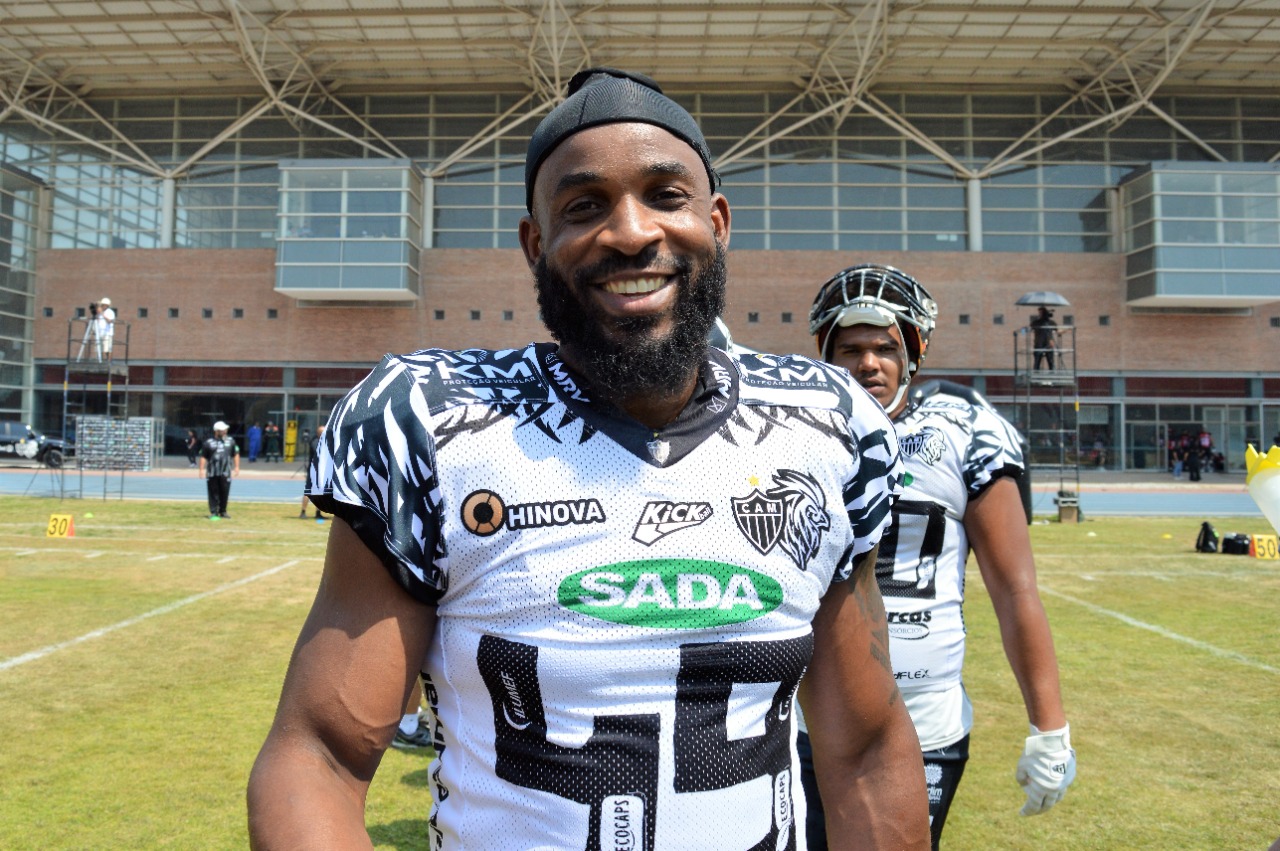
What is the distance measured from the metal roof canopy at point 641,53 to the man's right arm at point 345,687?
34.0 m

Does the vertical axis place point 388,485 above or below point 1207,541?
above

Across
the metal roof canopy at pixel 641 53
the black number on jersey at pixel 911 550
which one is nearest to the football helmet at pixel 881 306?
the black number on jersey at pixel 911 550

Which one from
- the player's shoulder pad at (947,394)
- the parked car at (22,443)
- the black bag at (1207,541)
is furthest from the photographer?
the parked car at (22,443)

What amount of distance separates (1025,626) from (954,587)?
245mm

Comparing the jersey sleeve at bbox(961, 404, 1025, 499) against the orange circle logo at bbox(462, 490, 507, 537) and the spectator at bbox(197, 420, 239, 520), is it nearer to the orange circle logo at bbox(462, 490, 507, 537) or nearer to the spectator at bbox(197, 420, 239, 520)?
the orange circle logo at bbox(462, 490, 507, 537)

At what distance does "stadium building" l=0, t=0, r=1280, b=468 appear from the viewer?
3653 cm

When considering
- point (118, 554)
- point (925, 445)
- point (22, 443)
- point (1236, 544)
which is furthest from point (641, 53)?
point (925, 445)

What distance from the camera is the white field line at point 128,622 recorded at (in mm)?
7324

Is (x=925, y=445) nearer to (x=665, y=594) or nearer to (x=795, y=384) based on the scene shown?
(x=795, y=384)

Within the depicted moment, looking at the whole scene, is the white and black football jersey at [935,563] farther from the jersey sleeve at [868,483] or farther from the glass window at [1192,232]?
the glass window at [1192,232]

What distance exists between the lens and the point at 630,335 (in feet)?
5.25

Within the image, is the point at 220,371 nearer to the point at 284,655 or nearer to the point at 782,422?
the point at 284,655

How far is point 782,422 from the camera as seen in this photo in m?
1.65

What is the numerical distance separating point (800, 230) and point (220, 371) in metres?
24.8
